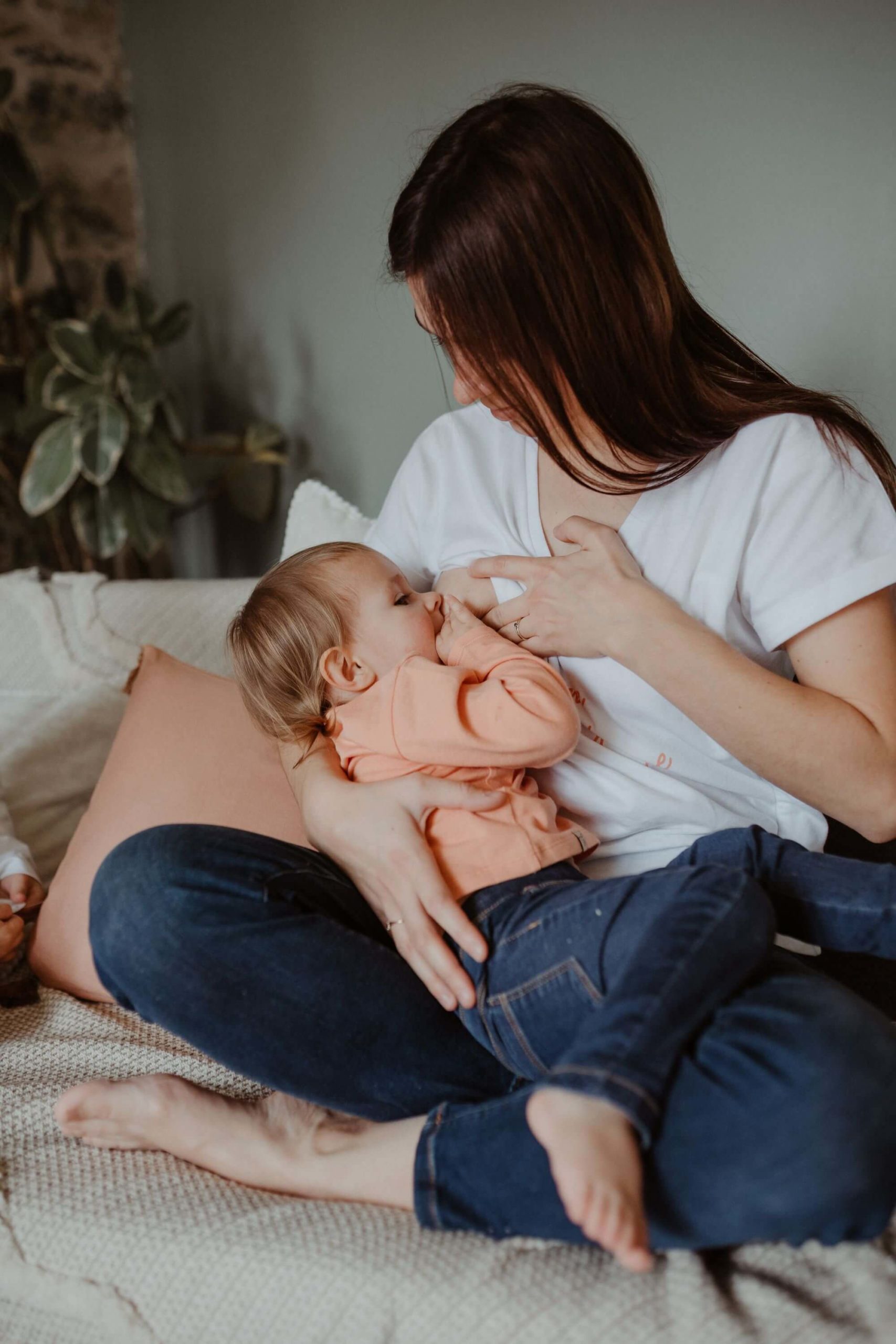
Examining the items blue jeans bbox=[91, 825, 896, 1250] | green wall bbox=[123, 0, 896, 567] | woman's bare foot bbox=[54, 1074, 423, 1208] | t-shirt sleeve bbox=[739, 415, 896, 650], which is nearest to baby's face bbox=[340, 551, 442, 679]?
blue jeans bbox=[91, 825, 896, 1250]

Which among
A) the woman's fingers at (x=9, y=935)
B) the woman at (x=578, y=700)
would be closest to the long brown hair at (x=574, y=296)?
the woman at (x=578, y=700)

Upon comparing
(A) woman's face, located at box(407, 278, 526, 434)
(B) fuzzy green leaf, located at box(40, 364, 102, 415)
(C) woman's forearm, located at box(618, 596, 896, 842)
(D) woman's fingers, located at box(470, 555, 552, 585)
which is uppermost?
(A) woman's face, located at box(407, 278, 526, 434)

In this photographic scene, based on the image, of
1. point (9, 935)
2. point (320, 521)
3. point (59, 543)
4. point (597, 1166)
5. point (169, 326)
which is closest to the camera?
point (597, 1166)

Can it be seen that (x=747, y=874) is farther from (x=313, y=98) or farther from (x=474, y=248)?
(x=313, y=98)

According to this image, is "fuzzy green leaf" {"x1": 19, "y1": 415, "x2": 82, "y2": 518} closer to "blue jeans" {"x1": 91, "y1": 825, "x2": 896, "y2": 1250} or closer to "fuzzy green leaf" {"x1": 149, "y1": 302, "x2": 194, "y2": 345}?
"fuzzy green leaf" {"x1": 149, "y1": 302, "x2": 194, "y2": 345}

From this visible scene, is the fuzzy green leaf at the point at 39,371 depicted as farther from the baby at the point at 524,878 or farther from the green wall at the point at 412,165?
the baby at the point at 524,878

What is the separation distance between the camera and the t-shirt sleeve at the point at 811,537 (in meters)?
1.02

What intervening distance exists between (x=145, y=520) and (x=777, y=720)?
1.81 m

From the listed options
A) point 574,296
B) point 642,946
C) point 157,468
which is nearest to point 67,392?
point 157,468

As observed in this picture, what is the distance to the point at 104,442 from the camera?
2303 mm

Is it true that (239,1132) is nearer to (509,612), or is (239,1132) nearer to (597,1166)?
(597,1166)

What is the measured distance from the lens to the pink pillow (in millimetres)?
1335

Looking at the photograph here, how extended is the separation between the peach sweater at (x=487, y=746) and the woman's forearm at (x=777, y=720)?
0.36 feet

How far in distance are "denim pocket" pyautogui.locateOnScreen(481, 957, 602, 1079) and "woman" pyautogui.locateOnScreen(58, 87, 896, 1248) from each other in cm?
1
